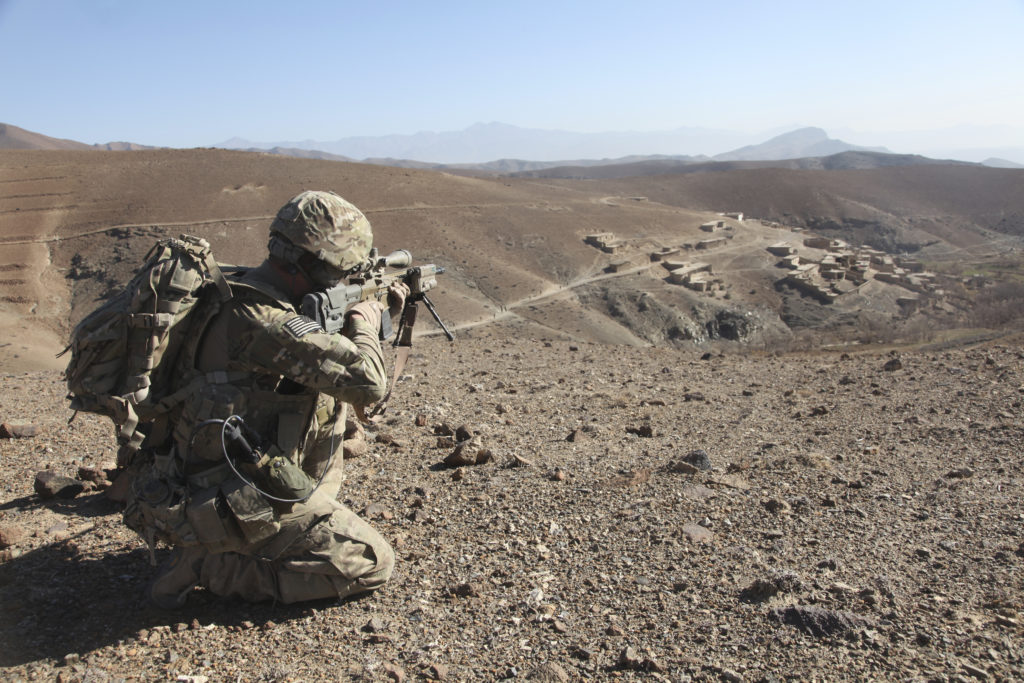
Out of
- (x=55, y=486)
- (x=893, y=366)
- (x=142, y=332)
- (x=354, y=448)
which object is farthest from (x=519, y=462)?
(x=893, y=366)

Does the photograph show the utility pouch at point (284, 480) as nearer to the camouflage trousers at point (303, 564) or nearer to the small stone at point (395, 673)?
the camouflage trousers at point (303, 564)

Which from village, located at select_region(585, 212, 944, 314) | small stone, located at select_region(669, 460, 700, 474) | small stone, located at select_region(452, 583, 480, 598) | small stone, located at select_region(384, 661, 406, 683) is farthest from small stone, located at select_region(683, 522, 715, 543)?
village, located at select_region(585, 212, 944, 314)

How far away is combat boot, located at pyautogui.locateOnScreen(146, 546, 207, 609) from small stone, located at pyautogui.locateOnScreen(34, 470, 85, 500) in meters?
1.75

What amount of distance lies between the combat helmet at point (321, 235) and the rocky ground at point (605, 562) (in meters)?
1.85

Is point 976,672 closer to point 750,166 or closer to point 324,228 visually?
point 324,228

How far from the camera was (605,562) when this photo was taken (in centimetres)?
414

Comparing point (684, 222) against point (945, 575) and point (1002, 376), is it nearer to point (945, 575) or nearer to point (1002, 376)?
point (1002, 376)

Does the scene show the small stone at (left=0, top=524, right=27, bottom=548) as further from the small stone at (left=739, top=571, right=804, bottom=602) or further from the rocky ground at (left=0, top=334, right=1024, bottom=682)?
the small stone at (left=739, top=571, right=804, bottom=602)

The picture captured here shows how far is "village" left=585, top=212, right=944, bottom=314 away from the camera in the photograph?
31.1 meters

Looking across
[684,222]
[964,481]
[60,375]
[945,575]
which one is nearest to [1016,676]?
[945,575]

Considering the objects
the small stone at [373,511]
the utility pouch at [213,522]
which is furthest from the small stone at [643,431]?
the utility pouch at [213,522]

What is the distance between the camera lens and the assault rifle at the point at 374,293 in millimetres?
3756

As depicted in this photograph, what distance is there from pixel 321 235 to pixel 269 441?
3.84ft

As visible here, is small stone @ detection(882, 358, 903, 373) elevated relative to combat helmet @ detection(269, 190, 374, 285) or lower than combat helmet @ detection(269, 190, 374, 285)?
lower
